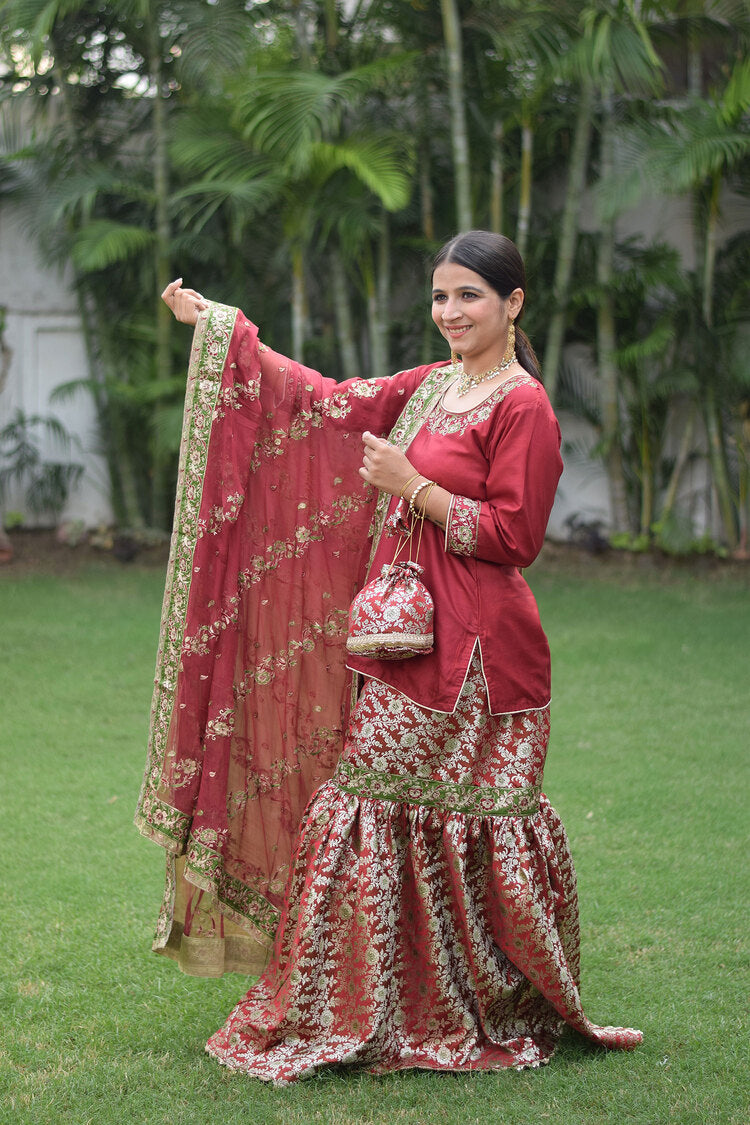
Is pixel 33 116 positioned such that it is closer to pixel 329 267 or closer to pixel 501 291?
pixel 329 267

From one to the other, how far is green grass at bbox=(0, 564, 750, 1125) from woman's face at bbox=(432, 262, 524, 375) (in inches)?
57.4

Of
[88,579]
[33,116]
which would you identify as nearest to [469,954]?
[88,579]

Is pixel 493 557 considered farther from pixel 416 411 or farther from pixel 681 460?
pixel 681 460

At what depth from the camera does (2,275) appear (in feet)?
29.8

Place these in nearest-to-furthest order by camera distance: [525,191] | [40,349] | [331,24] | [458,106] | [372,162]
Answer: [372,162], [458,106], [331,24], [525,191], [40,349]

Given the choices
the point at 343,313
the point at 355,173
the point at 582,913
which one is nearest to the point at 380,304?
the point at 343,313

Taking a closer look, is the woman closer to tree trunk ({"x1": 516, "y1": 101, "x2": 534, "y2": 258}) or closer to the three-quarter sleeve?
the three-quarter sleeve

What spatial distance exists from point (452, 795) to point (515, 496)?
0.61 metres

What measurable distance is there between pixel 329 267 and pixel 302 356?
3.27 feet

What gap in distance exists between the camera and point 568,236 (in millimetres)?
8031

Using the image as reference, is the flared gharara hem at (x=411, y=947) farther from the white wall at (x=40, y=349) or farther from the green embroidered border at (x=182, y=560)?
the white wall at (x=40, y=349)

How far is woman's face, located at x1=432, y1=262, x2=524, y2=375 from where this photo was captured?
229 centimetres

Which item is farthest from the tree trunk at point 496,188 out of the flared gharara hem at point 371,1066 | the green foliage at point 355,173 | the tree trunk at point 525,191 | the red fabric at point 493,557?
the flared gharara hem at point 371,1066

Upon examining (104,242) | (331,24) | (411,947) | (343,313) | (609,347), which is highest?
(331,24)
